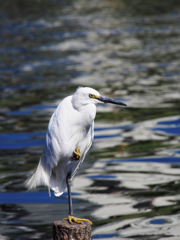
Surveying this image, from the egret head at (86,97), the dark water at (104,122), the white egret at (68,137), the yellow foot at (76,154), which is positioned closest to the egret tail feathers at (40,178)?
the white egret at (68,137)

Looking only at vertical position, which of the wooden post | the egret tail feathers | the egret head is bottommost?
the wooden post

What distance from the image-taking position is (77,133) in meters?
4.46

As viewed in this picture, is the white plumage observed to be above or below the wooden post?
above

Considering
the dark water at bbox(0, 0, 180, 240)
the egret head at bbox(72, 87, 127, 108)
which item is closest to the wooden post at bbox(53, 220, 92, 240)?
the egret head at bbox(72, 87, 127, 108)

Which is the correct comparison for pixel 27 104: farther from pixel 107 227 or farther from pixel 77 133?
pixel 77 133

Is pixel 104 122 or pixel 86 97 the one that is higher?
pixel 104 122

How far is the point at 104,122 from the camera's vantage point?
11711mm

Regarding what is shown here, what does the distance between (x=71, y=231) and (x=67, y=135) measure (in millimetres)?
972

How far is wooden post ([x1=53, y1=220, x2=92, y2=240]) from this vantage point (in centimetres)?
417

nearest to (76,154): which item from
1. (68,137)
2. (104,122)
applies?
(68,137)

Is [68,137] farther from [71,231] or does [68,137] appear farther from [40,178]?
[71,231]

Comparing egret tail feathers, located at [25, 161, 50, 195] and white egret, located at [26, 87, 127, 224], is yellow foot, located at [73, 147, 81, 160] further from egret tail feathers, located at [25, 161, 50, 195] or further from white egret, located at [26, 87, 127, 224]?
egret tail feathers, located at [25, 161, 50, 195]

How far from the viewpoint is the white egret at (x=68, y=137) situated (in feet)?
13.9

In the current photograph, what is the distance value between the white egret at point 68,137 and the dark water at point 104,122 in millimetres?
2116
